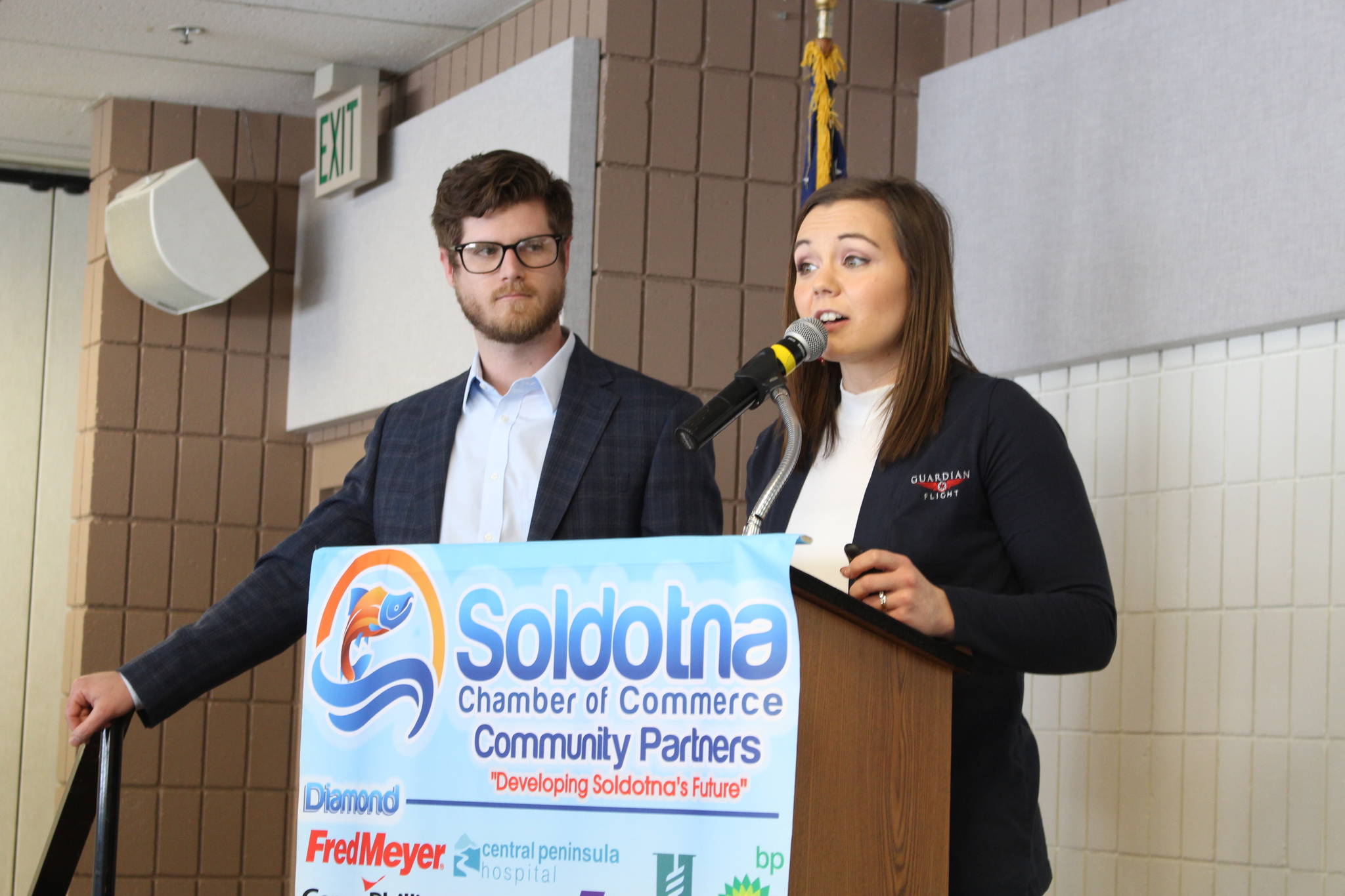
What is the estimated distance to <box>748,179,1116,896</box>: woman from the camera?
1666mm

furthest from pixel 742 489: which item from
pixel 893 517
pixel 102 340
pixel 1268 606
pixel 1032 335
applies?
pixel 102 340

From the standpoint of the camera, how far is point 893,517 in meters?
1.83

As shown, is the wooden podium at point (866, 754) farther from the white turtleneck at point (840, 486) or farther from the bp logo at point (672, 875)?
the white turtleneck at point (840, 486)

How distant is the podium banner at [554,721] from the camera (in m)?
1.41

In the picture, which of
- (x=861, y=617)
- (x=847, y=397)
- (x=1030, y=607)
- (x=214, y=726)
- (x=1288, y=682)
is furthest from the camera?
(x=214, y=726)

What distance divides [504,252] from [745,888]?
1.17 meters

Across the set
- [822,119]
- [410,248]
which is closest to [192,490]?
[410,248]

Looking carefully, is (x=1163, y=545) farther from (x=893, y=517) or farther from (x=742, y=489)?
(x=893, y=517)

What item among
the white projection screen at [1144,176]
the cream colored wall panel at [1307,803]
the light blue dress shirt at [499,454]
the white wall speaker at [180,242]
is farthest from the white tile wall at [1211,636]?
the white wall speaker at [180,242]

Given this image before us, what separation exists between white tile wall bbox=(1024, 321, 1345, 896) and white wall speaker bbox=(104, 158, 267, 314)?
278 cm

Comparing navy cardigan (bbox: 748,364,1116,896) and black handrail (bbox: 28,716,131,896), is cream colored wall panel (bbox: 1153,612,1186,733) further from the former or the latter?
black handrail (bbox: 28,716,131,896)

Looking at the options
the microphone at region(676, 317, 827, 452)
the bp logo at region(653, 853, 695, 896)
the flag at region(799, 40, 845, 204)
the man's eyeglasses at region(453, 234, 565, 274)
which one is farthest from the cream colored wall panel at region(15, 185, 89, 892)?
the bp logo at region(653, 853, 695, 896)

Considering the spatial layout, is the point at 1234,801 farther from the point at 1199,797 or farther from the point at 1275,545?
the point at 1275,545

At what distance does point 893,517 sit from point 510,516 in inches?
25.0
